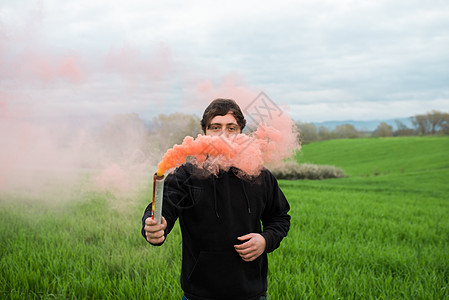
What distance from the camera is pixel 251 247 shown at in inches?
92.7

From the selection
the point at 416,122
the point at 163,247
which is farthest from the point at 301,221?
the point at 416,122

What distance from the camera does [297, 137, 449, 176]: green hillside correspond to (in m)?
35.0

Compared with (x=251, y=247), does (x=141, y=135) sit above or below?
above

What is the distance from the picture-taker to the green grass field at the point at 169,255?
417 cm

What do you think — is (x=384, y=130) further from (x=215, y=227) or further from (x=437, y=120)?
(x=215, y=227)

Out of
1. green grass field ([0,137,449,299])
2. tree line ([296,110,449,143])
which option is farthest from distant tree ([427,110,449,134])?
green grass field ([0,137,449,299])

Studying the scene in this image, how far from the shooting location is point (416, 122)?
225 ft

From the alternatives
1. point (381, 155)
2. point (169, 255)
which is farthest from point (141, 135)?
point (381, 155)

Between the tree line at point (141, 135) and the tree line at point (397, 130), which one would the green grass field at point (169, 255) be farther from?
the tree line at point (397, 130)

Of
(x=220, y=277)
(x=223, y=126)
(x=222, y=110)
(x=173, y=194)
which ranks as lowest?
(x=220, y=277)

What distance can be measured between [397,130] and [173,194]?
8043 centimetres

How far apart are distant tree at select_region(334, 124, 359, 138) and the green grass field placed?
214 ft

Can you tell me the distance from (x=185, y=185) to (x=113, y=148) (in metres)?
8.96

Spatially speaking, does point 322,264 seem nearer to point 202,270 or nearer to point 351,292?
point 351,292
